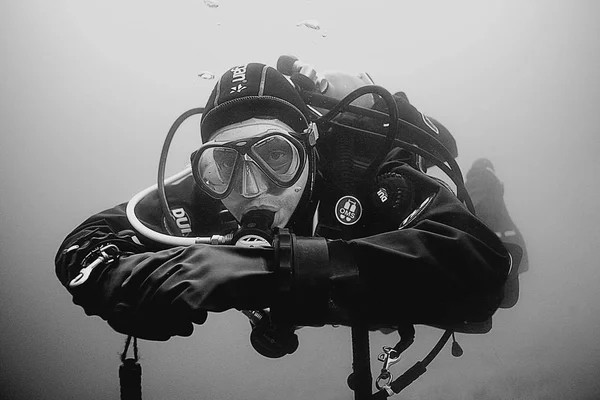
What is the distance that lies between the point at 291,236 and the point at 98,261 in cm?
86

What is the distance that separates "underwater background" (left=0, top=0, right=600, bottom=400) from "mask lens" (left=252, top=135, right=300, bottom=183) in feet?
37.5

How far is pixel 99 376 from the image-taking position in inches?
642

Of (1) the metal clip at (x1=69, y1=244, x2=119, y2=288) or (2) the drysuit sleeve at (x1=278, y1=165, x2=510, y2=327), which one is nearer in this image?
(2) the drysuit sleeve at (x1=278, y1=165, x2=510, y2=327)

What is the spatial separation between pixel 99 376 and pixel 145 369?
Answer: 302 centimetres

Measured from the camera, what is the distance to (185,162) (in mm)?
11500

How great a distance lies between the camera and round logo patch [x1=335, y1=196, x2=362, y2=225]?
6.15 ft

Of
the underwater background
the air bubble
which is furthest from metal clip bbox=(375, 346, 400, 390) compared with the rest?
the air bubble

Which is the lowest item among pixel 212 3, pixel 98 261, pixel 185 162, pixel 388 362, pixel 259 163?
pixel 185 162

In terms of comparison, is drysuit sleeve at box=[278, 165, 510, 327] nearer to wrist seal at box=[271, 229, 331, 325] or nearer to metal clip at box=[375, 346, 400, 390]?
wrist seal at box=[271, 229, 331, 325]

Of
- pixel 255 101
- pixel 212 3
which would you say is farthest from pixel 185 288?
pixel 212 3

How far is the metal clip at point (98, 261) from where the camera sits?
1.49 m

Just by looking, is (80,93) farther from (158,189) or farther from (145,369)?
(158,189)

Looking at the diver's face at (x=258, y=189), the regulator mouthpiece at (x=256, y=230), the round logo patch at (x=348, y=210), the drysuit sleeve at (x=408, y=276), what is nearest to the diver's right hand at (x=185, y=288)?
the drysuit sleeve at (x=408, y=276)

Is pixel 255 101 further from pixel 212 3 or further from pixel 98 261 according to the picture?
pixel 212 3
